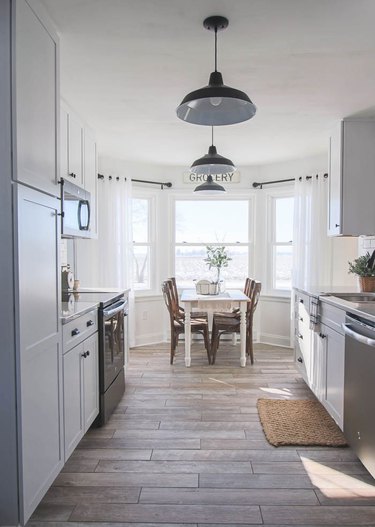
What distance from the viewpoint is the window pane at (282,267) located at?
5734mm

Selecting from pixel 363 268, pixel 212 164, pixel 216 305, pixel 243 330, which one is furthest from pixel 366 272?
pixel 212 164

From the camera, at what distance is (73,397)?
7.84 feet

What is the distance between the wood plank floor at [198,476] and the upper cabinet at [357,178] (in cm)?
172

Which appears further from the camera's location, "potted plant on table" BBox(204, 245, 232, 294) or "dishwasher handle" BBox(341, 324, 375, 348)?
"potted plant on table" BBox(204, 245, 232, 294)

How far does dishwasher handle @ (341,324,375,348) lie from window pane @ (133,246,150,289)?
141 inches

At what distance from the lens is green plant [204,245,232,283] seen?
17.4 ft

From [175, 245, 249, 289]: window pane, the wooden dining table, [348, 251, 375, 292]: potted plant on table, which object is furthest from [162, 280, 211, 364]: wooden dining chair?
[348, 251, 375, 292]: potted plant on table

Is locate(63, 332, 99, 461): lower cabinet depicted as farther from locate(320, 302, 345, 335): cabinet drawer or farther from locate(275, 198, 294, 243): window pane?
locate(275, 198, 294, 243): window pane

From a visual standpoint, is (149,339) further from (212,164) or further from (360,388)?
(360,388)

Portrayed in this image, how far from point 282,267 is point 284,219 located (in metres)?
0.70

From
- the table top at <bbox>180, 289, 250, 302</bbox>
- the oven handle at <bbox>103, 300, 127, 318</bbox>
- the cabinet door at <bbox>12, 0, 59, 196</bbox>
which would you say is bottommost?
the table top at <bbox>180, 289, 250, 302</bbox>

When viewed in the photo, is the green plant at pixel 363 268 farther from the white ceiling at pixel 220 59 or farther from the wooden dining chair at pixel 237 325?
the white ceiling at pixel 220 59

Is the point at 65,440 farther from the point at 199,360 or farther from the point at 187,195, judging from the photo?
the point at 187,195

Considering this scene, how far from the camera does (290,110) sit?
11.5 feet
